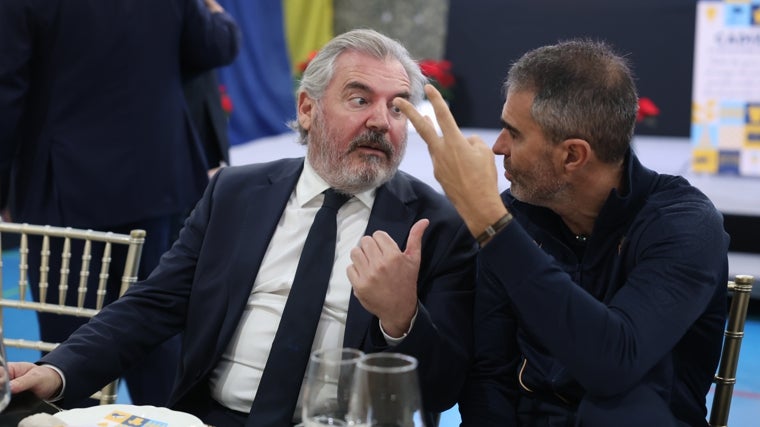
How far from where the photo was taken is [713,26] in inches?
248

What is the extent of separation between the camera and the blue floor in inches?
143

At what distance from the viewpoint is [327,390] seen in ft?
3.62

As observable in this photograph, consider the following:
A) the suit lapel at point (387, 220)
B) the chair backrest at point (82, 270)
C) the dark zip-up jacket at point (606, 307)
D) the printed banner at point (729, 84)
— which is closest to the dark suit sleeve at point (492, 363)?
the dark zip-up jacket at point (606, 307)

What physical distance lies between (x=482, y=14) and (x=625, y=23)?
5.22 feet

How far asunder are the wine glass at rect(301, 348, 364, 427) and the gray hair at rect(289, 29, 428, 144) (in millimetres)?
1149

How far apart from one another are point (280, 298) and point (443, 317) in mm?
377

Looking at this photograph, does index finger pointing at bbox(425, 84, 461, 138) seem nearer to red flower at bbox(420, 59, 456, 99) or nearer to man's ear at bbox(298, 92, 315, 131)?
man's ear at bbox(298, 92, 315, 131)

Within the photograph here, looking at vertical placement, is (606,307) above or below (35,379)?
above

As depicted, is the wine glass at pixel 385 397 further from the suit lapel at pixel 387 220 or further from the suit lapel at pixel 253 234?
the suit lapel at pixel 253 234

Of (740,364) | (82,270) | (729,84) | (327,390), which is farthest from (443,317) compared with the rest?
(729,84)

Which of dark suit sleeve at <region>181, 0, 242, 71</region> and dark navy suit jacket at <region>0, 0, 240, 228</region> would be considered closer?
dark navy suit jacket at <region>0, 0, 240, 228</region>

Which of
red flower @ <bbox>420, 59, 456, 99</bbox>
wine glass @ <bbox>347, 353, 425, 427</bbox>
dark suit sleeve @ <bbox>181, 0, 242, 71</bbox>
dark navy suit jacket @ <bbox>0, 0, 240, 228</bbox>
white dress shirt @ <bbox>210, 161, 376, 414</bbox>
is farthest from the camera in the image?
red flower @ <bbox>420, 59, 456, 99</bbox>

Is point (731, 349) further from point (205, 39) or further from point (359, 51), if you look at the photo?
point (205, 39)

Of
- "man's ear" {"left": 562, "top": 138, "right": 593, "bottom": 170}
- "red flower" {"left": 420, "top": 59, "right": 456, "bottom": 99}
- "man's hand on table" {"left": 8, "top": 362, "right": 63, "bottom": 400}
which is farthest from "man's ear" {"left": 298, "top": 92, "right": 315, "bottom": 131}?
"red flower" {"left": 420, "top": 59, "right": 456, "bottom": 99}
